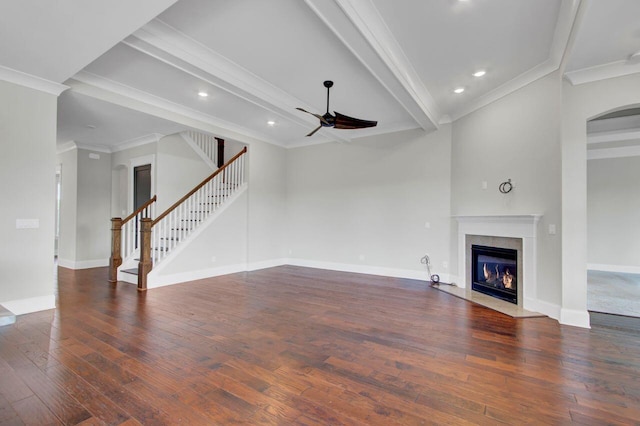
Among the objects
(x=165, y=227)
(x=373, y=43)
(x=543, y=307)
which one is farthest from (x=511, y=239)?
(x=165, y=227)

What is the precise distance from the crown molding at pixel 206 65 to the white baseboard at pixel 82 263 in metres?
5.79

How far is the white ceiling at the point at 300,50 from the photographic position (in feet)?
8.40

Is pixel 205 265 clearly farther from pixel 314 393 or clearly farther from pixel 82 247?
pixel 314 393

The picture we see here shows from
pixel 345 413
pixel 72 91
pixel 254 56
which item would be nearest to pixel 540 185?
pixel 345 413

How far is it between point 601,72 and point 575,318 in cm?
281

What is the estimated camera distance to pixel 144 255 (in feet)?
16.4

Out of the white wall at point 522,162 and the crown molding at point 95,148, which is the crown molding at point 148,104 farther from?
the white wall at point 522,162

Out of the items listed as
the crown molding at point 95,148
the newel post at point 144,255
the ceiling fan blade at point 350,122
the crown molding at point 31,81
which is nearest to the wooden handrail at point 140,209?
the newel post at point 144,255

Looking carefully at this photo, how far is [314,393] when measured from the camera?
6.59 ft

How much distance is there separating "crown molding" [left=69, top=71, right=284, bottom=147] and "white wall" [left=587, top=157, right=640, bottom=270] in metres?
8.31

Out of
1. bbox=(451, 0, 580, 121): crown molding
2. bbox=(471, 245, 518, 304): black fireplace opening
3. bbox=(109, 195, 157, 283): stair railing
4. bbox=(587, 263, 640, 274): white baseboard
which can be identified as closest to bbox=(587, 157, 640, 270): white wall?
bbox=(587, 263, 640, 274): white baseboard

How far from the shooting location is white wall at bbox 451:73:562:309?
362 cm

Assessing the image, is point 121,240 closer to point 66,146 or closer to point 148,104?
point 148,104

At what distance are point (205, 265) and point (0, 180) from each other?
10.4ft
